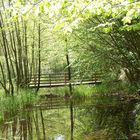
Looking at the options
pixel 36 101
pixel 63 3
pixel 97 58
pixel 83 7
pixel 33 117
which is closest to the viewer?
pixel 63 3

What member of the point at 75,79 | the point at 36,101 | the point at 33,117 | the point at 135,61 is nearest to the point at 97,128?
the point at 33,117

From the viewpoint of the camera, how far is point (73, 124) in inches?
495

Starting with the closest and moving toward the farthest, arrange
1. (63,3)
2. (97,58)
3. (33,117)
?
(63,3) < (33,117) < (97,58)

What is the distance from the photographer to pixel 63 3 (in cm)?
412

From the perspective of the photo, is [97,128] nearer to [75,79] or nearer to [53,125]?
[53,125]

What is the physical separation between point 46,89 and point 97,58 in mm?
11302

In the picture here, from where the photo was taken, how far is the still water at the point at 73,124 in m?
10.2

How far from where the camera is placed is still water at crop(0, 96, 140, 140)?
10.2 metres

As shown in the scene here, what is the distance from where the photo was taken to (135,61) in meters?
15.4

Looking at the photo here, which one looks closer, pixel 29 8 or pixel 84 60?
pixel 29 8

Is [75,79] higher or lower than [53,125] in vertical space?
higher

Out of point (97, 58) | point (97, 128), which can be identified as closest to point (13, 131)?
point (97, 128)

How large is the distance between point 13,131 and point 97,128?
2926 mm

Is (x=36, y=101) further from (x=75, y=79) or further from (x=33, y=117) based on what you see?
(x=75, y=79)
